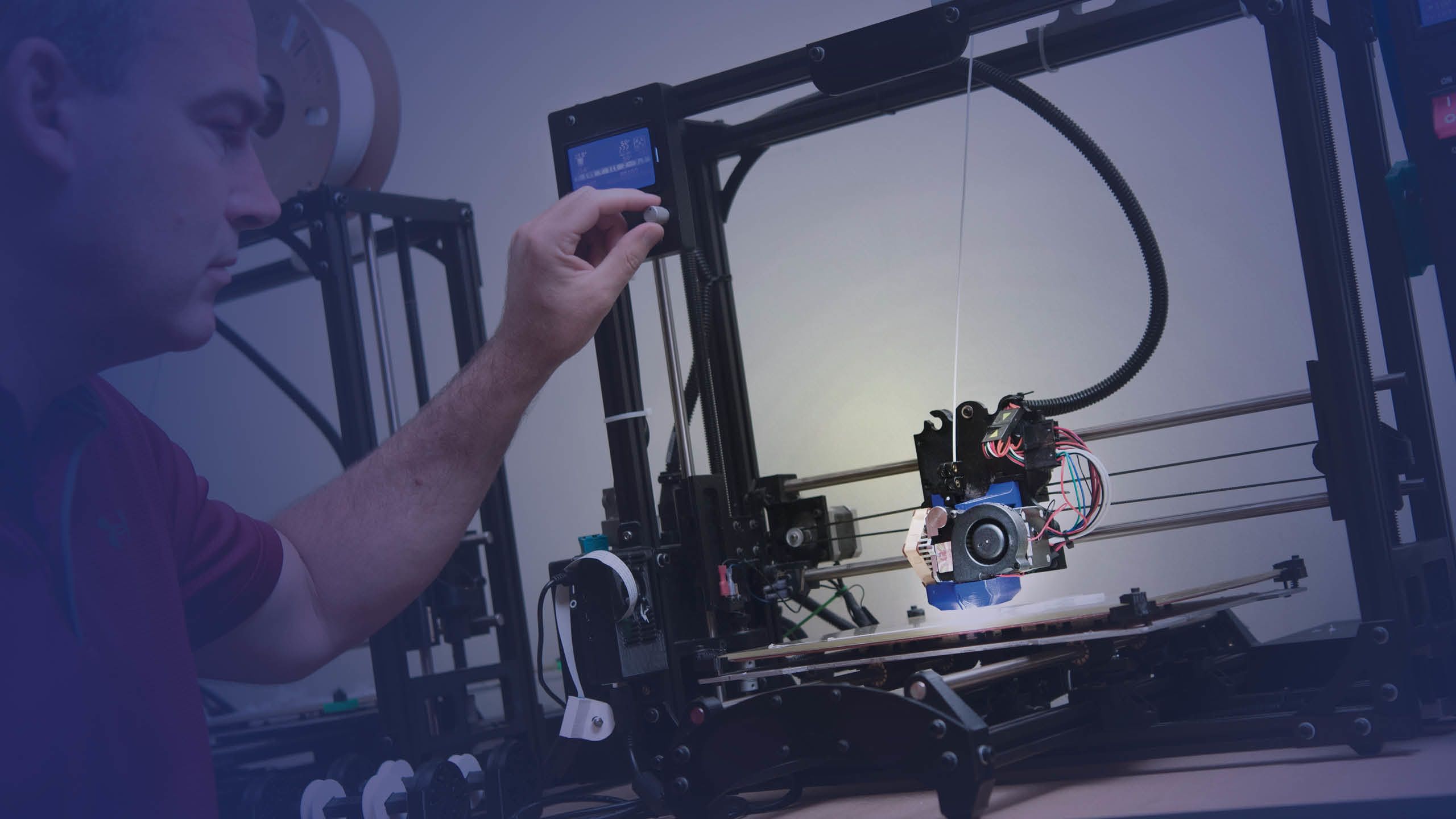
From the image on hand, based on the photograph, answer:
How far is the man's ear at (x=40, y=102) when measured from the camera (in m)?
0.68

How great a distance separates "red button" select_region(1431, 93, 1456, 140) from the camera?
3.41 feet

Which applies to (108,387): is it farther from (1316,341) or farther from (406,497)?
(1316,341)

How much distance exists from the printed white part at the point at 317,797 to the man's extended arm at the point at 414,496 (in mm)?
452

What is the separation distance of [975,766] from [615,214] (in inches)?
22.8

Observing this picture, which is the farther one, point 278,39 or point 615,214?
point 278,39

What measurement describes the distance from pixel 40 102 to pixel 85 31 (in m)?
0.05

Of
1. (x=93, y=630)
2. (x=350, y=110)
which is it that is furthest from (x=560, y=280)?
(x=350, y=110)

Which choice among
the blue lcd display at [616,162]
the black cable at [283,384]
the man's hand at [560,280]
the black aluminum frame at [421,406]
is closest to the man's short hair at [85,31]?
the man's hand at [560,280]

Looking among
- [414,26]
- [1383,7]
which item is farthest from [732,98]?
[414,26]

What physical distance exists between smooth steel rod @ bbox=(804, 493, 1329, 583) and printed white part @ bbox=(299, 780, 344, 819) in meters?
0.62

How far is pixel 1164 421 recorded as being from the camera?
1454 mm

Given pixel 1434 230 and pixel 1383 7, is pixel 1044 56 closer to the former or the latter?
pixel 1383 7

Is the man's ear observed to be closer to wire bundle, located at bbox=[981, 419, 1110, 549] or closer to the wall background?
wire bundle, located at bbox=[981, 419, 1110, 549]

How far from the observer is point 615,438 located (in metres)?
1.43
